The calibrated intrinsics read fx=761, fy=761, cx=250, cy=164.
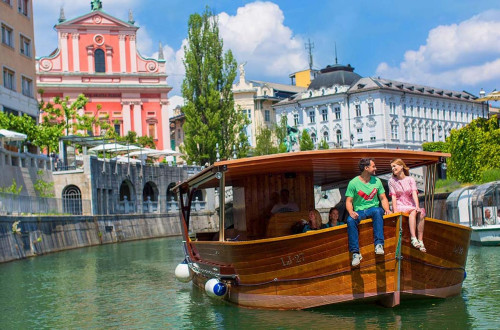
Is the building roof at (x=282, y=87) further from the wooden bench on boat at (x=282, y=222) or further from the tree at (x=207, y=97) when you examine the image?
the wooden bench on boat at (x=282, y=222)

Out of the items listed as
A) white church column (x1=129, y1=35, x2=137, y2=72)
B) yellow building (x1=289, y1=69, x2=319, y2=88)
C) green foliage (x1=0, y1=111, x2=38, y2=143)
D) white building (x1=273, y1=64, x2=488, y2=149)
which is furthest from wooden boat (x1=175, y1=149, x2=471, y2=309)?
yellow building (x1=289, y1=69, x2=319, y2=88)

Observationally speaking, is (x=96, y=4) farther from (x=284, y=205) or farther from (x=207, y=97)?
(x=284, y=205)

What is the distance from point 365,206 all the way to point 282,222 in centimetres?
323

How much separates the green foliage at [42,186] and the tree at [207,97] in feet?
59.2

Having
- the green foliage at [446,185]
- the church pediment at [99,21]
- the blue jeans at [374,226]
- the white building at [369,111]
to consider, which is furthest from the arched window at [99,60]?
the blue jeans at [374,226]

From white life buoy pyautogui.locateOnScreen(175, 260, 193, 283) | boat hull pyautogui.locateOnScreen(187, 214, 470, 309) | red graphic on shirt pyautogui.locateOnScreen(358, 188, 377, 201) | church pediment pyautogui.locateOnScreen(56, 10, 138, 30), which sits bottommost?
white life buoy pyautogui.locateOnScreen(175, 260, 193, 283)

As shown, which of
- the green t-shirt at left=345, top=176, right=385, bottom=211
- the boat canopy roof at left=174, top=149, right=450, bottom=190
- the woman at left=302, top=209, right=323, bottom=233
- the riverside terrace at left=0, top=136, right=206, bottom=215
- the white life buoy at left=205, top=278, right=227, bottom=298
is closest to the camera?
the green t-shirt at left=345, top=176, right=385, bottom=211

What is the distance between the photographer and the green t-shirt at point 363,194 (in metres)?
13.0

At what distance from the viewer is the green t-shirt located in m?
13.0

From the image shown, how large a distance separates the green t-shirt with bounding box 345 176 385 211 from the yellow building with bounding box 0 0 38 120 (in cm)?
3124

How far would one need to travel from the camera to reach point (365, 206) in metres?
13.0

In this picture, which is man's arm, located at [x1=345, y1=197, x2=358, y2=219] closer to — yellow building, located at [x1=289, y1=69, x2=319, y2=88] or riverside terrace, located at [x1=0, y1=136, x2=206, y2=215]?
riverside terrace, located at [x1=0, y1=136, x2=206, y2=215]

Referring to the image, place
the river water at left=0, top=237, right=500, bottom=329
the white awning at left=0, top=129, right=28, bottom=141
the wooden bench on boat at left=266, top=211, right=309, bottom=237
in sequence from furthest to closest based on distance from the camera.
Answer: the white awning at left=0, top=129, right=28, bottom=141 → the wooden bench on boat at left=266, top=211, right=309, bottom=237 → the river water at left=0, top=237, right=500, bottom=329

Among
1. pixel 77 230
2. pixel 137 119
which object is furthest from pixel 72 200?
pixel 137 119
